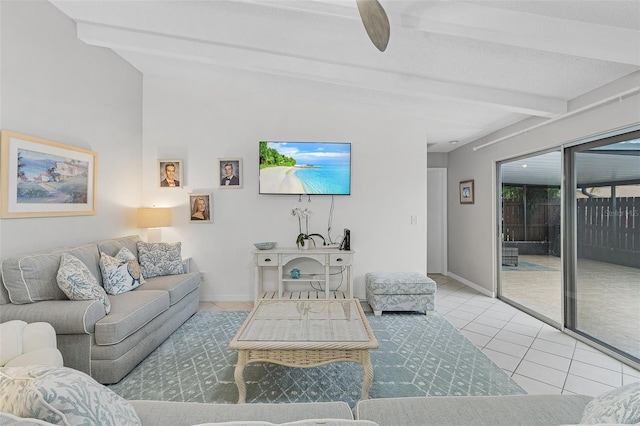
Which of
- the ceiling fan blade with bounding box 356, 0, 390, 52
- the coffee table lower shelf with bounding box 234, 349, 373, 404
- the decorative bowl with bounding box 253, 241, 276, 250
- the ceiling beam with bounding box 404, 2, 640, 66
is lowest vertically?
the coffee table lower shelf with bounding box 234, 349, 373, 404

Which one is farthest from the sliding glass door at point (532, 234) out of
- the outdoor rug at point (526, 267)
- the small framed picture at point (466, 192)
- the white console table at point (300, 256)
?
the white console table at point (300, 256)

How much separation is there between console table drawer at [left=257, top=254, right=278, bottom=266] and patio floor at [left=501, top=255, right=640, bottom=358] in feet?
10.3

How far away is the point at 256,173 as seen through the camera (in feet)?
13.9

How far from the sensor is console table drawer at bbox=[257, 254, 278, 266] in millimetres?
3877

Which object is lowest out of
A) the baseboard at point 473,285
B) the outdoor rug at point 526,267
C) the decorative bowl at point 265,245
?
the baseboard at point 473,285

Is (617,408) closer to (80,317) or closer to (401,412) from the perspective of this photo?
(401,412)

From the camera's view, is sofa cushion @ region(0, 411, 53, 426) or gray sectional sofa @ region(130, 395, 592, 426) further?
gray sectional sofa @ region(130, 395, 592, 426)

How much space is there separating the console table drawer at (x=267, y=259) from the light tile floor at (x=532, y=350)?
0.62m

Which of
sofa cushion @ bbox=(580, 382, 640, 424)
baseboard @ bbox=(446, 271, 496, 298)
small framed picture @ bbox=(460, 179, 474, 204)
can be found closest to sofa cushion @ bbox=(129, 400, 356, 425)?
sofa cushion @ bbox=(580, 382, 640, 424)

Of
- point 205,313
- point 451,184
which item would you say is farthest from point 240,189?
point 451,184

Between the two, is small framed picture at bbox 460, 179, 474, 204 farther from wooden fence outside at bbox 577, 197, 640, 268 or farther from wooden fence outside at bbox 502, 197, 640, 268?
wooden fence outside at bbox 577, 197, 640, 268

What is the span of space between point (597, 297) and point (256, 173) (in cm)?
393

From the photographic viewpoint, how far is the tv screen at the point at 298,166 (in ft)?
13.5

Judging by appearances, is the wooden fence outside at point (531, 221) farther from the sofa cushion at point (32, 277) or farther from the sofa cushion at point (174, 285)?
the sofa cushion at point (32, 277)
